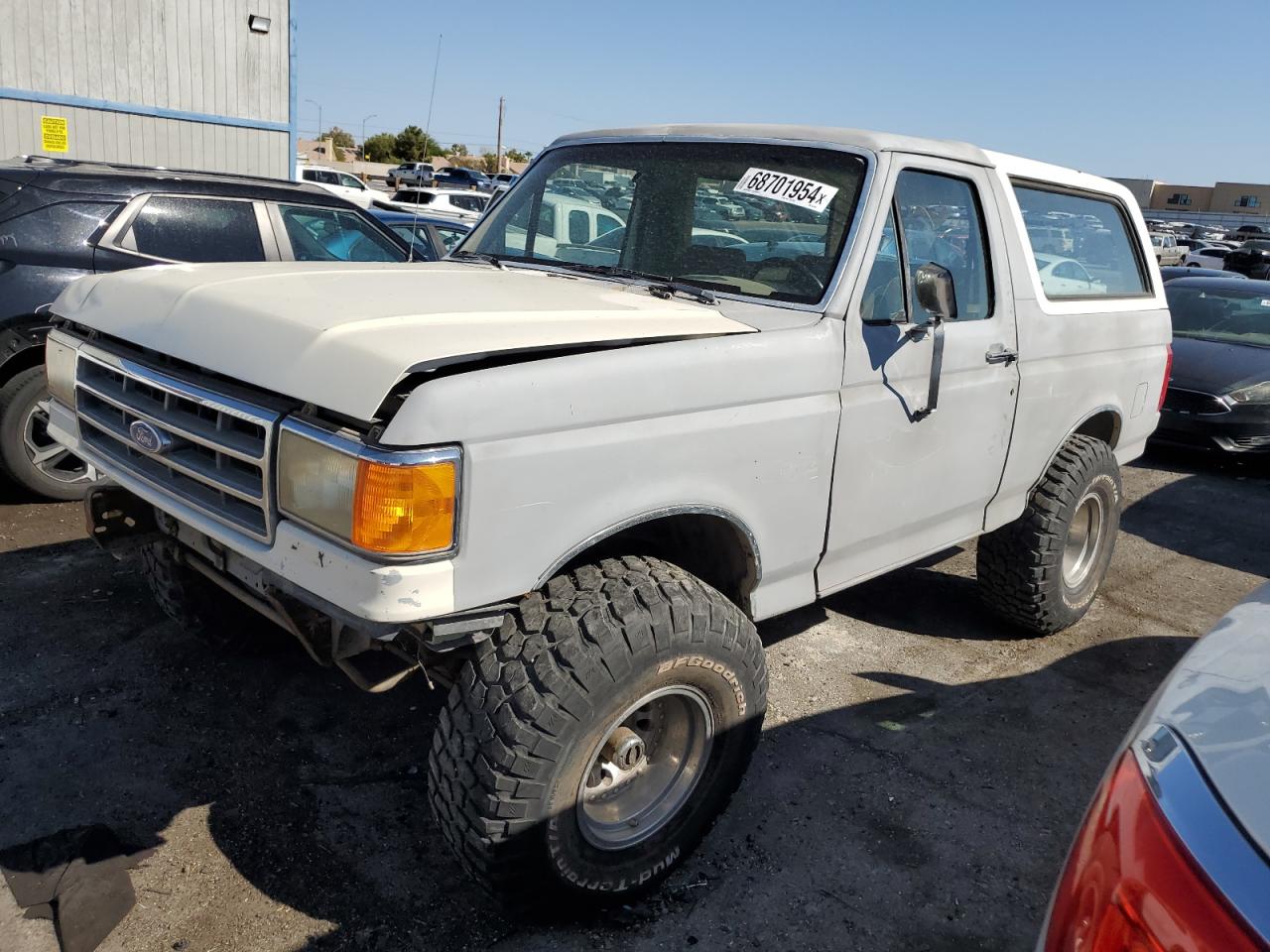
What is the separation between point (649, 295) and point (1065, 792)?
227 centimetres

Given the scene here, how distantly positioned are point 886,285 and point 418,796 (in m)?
2.26

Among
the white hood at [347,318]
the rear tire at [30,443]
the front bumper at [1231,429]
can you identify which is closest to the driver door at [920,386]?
the white hood at [347,318]

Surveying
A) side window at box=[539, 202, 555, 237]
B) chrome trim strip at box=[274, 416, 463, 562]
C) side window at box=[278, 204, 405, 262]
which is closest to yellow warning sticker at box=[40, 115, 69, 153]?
side window at box=[278, 204, 405, 262]

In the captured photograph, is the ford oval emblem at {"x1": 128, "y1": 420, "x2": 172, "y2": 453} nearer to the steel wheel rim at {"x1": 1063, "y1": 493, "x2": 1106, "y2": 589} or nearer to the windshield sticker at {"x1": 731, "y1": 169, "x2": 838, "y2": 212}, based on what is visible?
the windshield sticker at {"x1": 731, "y1": 169, "x2": 838, "y2": 212}

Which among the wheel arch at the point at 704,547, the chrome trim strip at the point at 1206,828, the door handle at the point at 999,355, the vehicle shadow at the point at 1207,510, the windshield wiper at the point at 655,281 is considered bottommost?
the vehicle shadow at the point at 1207,510

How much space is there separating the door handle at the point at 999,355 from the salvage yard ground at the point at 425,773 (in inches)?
55.4

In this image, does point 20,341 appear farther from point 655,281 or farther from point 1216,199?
point 1216,199

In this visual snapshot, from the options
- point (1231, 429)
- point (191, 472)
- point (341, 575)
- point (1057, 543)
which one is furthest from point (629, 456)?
point (1231, 429)

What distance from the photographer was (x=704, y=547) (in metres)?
2.97

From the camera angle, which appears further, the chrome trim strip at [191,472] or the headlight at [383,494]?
the chrome trim strip at [191,472]

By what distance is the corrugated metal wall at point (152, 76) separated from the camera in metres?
10.5

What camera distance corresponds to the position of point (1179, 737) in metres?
1.48

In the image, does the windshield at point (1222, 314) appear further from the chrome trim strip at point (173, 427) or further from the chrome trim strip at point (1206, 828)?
the chrome trim strip at point (173, 427)

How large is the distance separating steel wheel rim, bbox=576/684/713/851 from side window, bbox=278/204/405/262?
4.04 m
